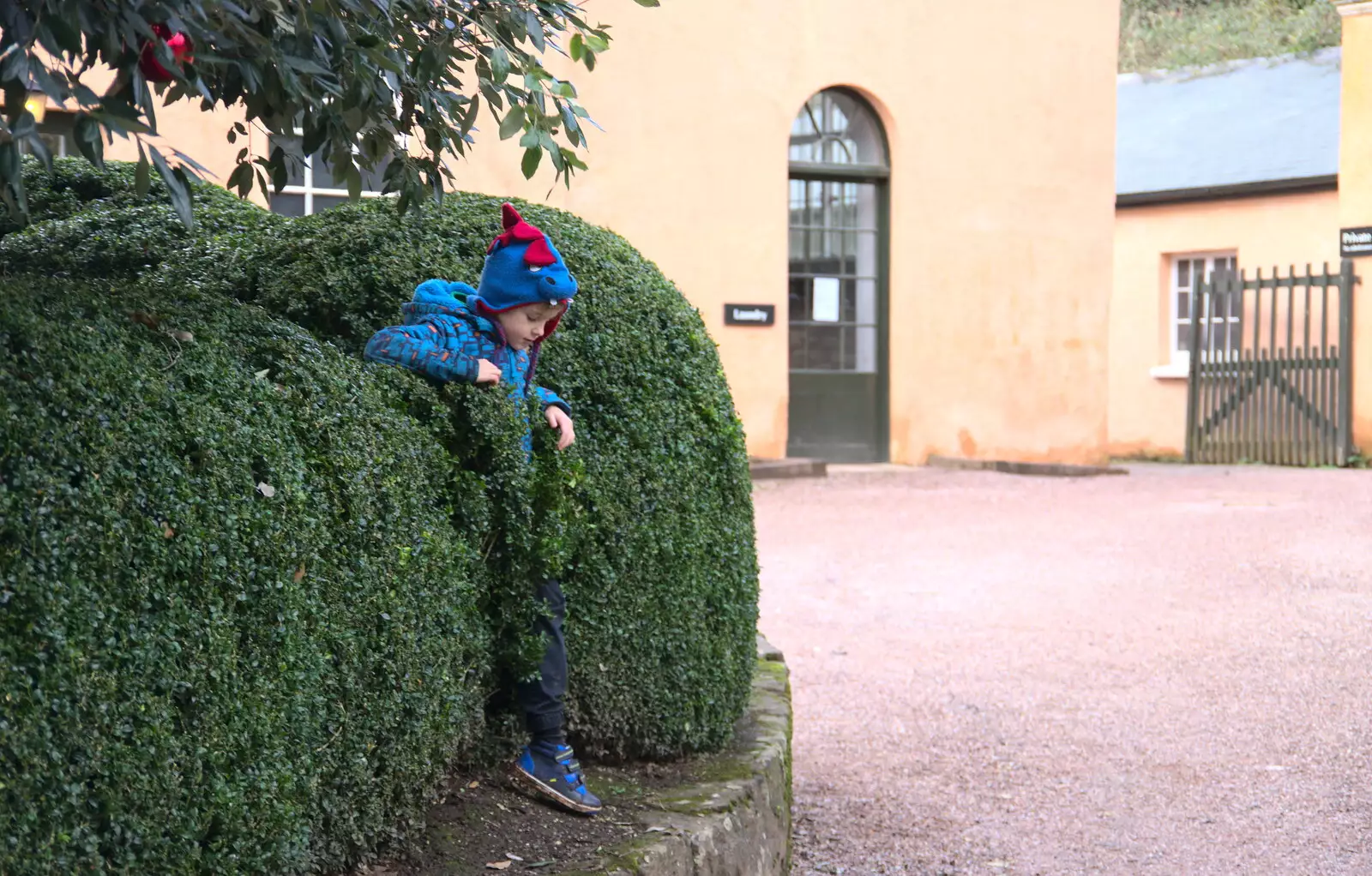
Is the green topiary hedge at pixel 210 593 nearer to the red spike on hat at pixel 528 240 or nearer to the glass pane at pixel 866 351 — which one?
the red spike on hat at pixel 528 240

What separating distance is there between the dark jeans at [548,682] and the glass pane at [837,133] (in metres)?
10.7

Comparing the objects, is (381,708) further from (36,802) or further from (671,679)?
(671,679)

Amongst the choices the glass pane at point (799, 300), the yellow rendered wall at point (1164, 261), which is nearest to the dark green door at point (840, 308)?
the glass pane at point (799, 300)

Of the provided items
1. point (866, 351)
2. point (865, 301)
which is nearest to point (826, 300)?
point (865, 301)

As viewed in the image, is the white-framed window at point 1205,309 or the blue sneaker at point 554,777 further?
the white-framed window at point 1205,309

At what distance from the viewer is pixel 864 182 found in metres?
14.1

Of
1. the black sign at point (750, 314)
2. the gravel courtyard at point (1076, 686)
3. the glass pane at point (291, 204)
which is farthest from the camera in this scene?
the black sign at point (750, 314)

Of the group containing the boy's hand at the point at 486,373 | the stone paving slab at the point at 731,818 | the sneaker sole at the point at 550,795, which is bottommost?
the stone paving slab at the point at 731,818

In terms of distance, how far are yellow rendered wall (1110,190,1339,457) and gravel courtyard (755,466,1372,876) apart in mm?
8285

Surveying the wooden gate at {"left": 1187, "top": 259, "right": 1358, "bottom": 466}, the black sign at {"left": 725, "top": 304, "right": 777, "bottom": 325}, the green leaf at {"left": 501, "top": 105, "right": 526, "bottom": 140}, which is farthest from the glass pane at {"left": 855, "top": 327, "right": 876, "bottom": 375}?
the green leaf at {"left": 501, "top": 105, "right": 526, "bottom": 140}

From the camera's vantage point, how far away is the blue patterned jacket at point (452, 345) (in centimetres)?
320

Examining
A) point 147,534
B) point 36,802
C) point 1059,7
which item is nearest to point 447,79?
point 147,534

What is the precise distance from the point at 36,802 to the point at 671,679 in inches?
79.5

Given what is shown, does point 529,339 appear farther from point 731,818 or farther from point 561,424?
point 731,818
